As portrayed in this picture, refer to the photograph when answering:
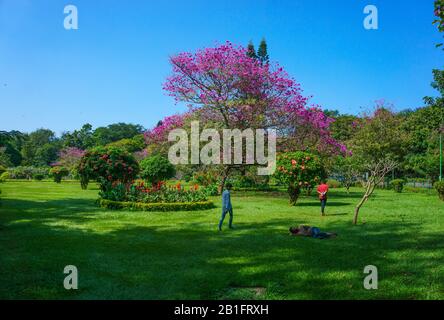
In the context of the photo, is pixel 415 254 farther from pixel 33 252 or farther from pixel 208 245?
pixel 33 252

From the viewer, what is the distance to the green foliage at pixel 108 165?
23.2m

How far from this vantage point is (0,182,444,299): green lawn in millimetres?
6203

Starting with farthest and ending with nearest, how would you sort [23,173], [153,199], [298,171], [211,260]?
1. [23,173]
2. [298,171]
3. [153,199]
4. [211,260]

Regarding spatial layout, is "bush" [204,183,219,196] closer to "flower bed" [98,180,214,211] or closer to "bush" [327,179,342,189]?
"flower bed" [98,180,214,211]

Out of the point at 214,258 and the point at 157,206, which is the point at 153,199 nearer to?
the point at 157,206

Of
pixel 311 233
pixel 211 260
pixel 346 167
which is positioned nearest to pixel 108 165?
pixel 311 233

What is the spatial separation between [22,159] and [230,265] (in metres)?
79.7

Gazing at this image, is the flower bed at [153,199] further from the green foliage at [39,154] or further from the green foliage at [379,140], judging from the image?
the green foliage at [39,154]

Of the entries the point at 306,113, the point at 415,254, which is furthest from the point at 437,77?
the point at 415,254

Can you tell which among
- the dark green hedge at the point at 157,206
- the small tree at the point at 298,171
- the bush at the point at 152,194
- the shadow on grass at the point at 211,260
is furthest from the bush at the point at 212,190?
the shadow on grass at the point at 211,260

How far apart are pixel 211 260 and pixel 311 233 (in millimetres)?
3651

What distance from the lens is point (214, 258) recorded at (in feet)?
27.0

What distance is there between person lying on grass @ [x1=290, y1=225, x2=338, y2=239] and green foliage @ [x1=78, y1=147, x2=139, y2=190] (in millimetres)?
15017

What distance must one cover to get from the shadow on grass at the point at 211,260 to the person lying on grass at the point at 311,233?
357mm
